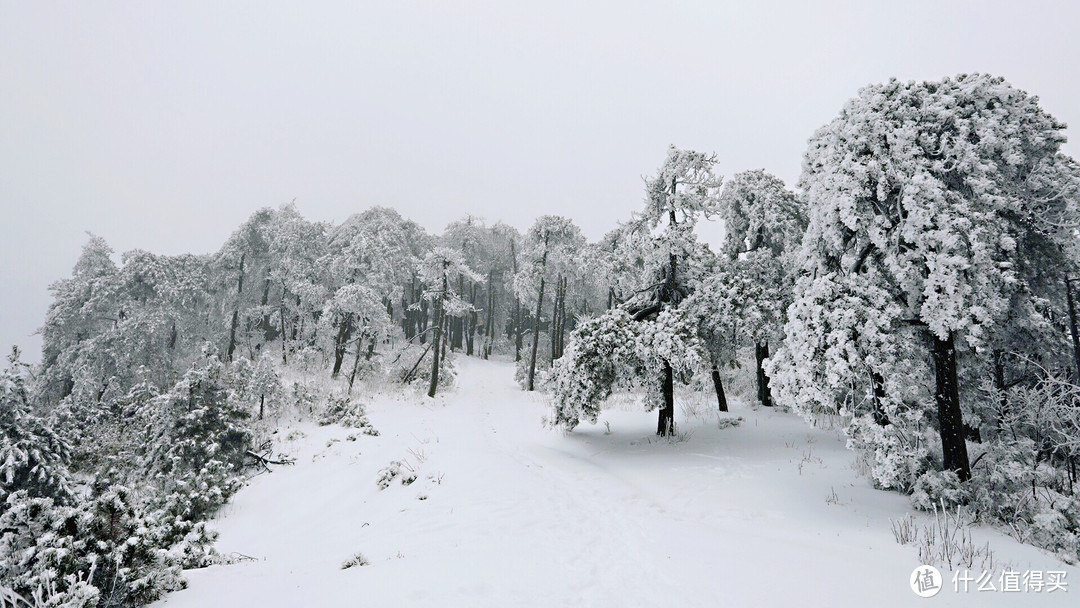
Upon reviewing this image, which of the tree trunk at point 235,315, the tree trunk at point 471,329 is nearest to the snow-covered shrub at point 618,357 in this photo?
the tree trunk at point 235,315

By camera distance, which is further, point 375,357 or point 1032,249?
point 375,357

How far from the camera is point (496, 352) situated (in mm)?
48188

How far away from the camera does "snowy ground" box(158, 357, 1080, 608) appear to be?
5297 millimetres

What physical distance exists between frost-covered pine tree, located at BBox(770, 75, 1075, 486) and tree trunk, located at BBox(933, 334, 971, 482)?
23 millimetres

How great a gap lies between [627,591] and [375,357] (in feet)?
→ 81.8

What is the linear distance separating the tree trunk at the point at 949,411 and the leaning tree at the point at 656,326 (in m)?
4.92

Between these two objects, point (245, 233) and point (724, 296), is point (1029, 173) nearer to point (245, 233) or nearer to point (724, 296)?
point (724, 296)

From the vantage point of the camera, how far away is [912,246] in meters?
9.22

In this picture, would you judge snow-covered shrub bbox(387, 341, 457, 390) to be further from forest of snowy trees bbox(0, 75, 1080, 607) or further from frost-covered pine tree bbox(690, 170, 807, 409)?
frost-covered pine tree bbox(690, 170, 807, 409)

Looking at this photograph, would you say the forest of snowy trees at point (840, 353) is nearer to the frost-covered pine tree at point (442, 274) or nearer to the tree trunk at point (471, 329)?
the frost-covered pine tree at point (442, 274)

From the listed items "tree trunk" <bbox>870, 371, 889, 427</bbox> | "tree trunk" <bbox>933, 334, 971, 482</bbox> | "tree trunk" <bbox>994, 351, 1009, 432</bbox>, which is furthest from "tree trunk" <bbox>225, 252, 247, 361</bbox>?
"tree trunk" <bbox>994, 351, 1009, 432</bbox>

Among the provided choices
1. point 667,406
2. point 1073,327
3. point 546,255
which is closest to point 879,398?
point 1073,327

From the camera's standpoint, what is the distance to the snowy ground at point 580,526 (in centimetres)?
530

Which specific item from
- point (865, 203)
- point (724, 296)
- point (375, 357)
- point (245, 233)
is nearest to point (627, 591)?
point (865, 203)
